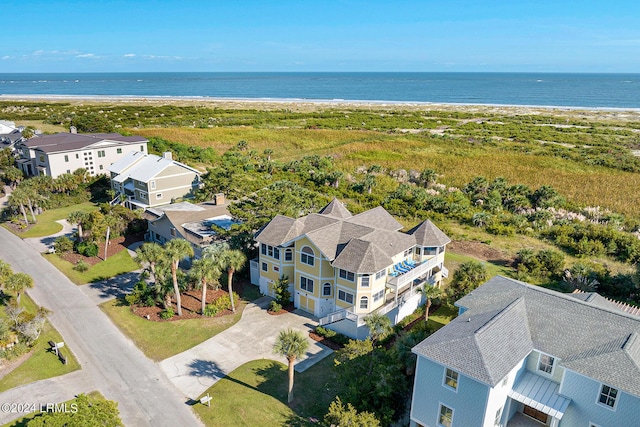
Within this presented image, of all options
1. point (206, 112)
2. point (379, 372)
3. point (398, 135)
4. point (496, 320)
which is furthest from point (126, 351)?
point (206, 112)

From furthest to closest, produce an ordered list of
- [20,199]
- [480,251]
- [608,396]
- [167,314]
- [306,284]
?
[20,199] < [480,251] < [306,284] < [167,314] < [608,396]

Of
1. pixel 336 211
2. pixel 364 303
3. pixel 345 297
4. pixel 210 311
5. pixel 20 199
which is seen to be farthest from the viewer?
pixel 20 199

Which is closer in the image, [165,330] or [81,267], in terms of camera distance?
[165,330]

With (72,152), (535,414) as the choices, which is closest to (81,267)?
(72,152)

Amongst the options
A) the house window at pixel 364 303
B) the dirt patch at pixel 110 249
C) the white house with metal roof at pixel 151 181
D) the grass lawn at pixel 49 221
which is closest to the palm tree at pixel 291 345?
the house window at pixel 364 303

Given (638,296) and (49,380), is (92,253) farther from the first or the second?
(638,296)

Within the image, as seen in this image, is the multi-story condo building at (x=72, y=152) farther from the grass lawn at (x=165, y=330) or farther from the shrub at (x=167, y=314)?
the shrub at (x=167, y=314)

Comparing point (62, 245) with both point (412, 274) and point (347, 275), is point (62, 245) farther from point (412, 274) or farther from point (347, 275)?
point (412, 274)

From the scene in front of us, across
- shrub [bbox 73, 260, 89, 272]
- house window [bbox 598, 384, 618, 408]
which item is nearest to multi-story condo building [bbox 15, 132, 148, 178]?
shrub [bbox 73, 260, 89, 272]
